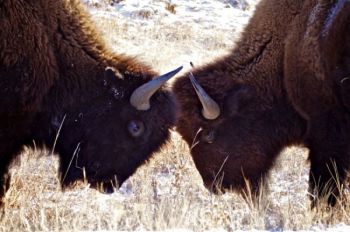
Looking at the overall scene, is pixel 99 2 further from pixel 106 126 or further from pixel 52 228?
pixel 52 228

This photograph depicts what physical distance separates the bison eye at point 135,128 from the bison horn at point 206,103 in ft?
2.40

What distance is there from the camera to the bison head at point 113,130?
559 cm

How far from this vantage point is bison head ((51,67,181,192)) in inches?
220

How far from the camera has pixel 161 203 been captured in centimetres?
532

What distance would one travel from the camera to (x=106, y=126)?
5.62 m

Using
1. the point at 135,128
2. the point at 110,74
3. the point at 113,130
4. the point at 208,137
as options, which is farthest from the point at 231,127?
the point at 110,74

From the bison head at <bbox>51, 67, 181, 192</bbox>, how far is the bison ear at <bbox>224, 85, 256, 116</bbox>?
912mm

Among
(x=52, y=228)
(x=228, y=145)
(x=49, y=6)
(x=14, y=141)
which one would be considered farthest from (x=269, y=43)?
(x=52, y=228)

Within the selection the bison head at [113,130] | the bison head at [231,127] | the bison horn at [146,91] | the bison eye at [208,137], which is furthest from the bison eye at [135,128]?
the bison eye at [208,137]

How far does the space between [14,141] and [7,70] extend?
0.54 metres

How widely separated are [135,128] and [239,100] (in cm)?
129

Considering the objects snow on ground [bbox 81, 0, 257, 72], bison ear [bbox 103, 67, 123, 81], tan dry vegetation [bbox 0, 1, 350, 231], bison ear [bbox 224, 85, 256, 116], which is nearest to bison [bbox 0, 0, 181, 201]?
bison ear [bbox 103, 67, 123, 81]

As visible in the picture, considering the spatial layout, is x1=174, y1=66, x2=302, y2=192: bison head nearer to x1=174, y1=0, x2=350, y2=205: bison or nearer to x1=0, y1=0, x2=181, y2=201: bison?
x1=174, y1=0, x2=350, y2=205: bison

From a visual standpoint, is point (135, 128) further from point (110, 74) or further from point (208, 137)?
point (208, 137)
